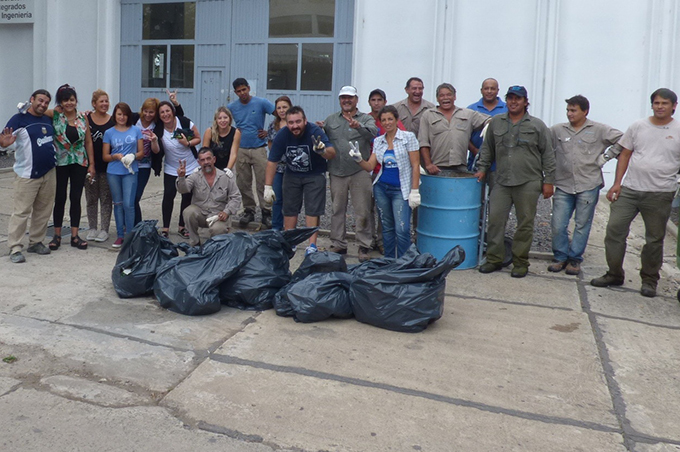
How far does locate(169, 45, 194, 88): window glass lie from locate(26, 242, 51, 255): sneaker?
857 centimetres

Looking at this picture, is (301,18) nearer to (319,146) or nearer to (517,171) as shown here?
(319,146)

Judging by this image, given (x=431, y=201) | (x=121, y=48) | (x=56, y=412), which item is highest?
(x=121, y=48)

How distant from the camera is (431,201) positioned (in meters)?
6.94

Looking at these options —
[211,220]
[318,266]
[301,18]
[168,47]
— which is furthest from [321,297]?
[168,47]

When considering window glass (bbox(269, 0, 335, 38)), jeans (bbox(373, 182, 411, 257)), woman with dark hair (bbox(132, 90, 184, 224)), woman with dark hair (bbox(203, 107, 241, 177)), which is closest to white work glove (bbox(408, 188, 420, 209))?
jeans (bbox(373, 182, 411, 257))

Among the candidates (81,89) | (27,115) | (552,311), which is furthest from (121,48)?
(552,311)

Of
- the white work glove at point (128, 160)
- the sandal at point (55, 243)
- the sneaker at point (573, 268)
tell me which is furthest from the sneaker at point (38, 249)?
the sneaker at point (573, 268)

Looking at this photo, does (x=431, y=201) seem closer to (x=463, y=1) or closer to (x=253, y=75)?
(x=463, y=1)

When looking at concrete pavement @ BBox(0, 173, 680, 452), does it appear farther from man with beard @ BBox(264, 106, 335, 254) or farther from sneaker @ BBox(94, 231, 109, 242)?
man with beard @ BBox(264, 106, 335, 254)

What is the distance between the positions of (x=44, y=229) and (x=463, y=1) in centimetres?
817

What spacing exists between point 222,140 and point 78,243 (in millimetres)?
1978

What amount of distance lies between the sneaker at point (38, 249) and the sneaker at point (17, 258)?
0.26m

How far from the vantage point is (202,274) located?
5.48 m

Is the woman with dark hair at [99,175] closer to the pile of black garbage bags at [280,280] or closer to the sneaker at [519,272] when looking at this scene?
the pile of black garbage bags at [280,280]
